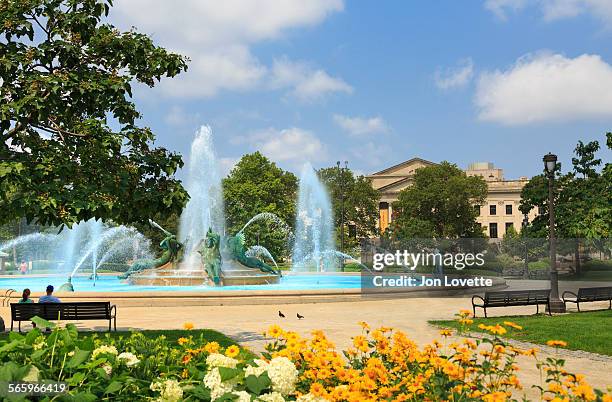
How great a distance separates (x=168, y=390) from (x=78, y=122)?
28.5 ft

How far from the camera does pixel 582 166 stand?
2093 inches

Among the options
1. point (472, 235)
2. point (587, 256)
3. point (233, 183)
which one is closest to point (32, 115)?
point (587, 256)

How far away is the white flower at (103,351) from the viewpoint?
473 centimetres

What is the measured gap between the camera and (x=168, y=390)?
415 cm

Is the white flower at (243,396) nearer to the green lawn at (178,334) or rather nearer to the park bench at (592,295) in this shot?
the green lawn at (178,334)

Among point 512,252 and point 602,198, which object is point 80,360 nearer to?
point 512,252

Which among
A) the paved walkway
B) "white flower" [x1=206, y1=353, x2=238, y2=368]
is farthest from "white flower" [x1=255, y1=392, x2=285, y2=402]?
the paved walkway

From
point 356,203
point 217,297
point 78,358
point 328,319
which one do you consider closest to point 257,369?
point 78,358

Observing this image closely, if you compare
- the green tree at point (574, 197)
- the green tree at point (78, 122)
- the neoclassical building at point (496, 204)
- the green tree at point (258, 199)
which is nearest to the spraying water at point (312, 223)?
the green tree at point (258, 199)

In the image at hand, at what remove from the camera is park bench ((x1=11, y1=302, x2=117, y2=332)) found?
14398 mm

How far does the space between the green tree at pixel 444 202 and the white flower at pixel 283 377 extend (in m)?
73.2

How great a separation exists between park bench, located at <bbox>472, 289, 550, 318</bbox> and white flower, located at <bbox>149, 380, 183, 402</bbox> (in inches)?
583

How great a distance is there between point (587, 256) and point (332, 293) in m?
22.3

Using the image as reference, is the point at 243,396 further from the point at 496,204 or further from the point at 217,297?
the point at 496,204
